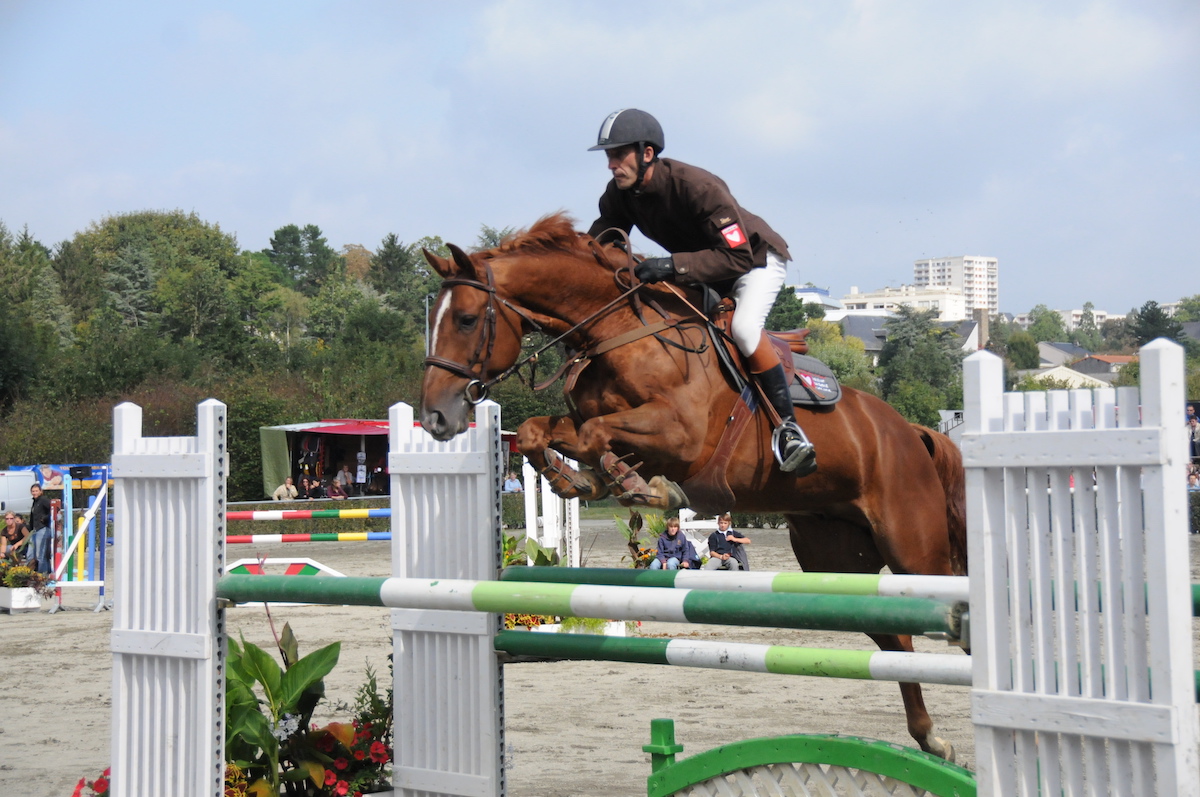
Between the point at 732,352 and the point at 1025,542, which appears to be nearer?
the point at 1025,542

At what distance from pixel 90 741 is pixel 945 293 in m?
142

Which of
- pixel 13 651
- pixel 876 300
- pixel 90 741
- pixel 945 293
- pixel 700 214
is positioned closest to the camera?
pixel 700 214

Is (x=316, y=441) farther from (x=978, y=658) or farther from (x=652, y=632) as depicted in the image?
(x=978, y=658)

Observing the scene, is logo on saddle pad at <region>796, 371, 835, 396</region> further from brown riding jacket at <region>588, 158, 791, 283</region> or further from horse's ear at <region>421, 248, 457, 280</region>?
horse's ear at <region>421, 248, 457, 280</region>

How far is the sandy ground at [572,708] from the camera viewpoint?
4203 millimetres

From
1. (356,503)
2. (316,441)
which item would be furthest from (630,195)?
(316,441)

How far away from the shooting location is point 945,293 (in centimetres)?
13888

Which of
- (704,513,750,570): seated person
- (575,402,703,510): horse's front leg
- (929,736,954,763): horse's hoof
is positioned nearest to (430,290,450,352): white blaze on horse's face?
(575,402,703,510): horse's front leg

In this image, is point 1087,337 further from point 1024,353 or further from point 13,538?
point 13,538

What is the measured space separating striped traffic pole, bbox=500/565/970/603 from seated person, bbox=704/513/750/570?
5.94 meters

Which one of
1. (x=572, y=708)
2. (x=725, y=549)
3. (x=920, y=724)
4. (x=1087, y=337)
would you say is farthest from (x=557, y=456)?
(x=1087, y=337)

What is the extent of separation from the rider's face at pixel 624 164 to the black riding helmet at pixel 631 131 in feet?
0.06

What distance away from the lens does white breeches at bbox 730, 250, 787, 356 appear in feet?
11.9

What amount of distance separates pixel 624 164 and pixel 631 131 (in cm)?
11
